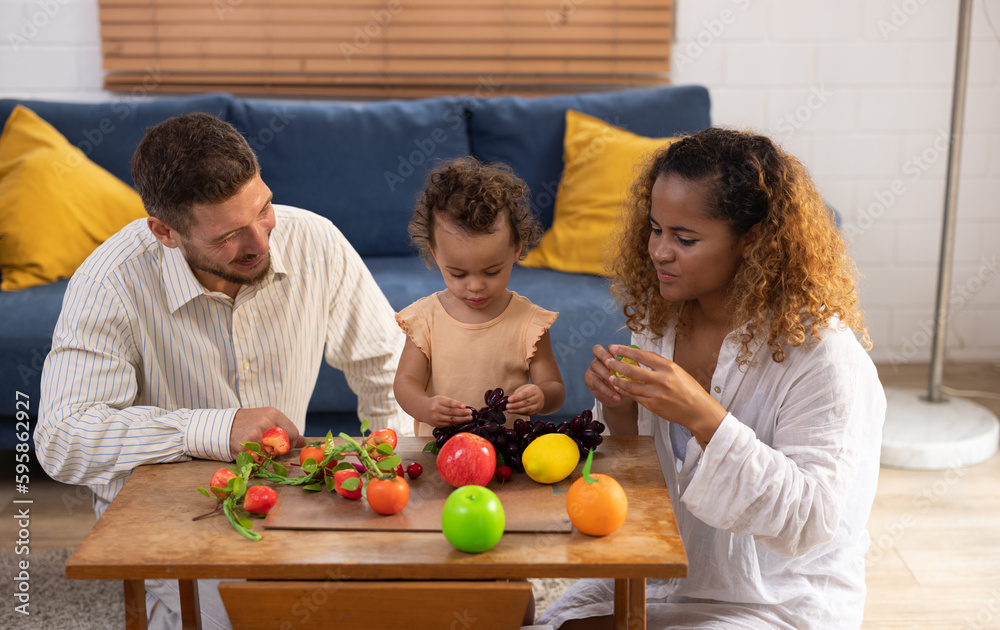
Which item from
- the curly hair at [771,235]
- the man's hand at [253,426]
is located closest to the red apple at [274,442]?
the man's hand at [253,426]

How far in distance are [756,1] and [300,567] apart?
116 inches

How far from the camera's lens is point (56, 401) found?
1.40m

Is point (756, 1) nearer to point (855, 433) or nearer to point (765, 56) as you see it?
point (765, 56)

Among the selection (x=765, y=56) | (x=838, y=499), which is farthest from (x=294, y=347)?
(x=765, y=56)

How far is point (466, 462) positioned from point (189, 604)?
17.0 inches

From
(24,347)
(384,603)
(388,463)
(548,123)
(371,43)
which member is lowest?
(24,347)

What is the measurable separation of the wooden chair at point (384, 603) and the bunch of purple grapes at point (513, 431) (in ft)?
0.88

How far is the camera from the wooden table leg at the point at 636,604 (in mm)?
1082

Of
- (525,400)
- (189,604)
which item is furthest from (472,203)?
(189,604)

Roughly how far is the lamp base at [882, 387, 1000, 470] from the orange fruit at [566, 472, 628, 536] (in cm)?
192

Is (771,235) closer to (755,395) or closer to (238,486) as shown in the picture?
(755,395)

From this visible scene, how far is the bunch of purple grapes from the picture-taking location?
125 cm

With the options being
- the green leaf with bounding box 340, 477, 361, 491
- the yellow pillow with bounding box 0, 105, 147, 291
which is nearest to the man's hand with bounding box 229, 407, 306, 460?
the green leaf with bounding box 340, 477, 361, 491

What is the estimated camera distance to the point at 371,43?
3.23 metres
